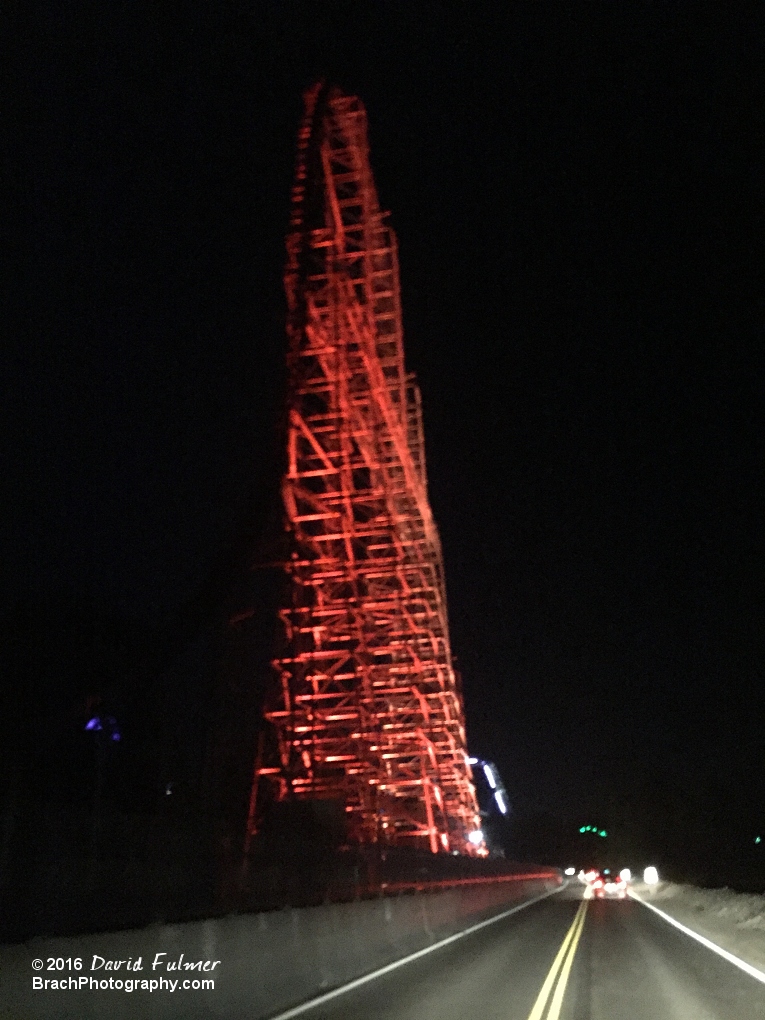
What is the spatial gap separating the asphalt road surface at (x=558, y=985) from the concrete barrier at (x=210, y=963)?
0.67m

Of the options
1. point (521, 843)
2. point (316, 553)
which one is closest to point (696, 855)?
point (521, 843)

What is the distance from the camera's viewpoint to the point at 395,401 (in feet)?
161

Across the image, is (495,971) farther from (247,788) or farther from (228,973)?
(247,788)

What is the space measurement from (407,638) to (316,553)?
392 inches

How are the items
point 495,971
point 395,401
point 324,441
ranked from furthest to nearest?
point 395,401, point 324,441, point 495,971

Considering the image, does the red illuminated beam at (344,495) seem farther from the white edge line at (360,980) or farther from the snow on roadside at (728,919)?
the snow on roadside at (728,919)

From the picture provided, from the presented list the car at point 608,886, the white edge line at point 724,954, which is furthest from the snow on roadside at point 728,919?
the car at point 608,886

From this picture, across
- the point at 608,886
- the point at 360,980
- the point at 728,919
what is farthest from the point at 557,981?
the point at 608,886

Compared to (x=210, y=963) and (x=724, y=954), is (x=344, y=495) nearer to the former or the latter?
(x=724, y=954)

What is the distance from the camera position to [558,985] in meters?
16.4

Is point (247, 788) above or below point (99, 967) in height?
above

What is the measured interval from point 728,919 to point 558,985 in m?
18.3

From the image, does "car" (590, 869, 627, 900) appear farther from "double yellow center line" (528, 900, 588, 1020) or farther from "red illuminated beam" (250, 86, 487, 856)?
"double yellow center line" (528, 900, 588, 1020)

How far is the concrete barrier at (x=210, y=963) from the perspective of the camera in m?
9.14
